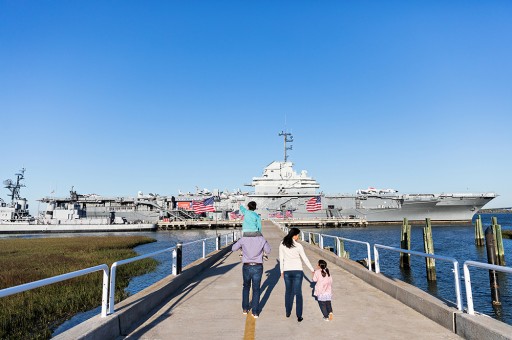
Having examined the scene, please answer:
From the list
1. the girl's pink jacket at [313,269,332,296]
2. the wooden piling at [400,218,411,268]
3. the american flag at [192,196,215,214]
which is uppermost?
the american flag at [192,196,215,214]

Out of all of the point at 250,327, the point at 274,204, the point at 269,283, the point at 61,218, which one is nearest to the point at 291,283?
the point at 250,327

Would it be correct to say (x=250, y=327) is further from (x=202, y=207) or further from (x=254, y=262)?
(x=202, y=207)

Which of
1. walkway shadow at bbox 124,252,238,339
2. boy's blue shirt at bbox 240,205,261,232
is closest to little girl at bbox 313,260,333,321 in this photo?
boy's blue shirt at bbox 240,205,261,232

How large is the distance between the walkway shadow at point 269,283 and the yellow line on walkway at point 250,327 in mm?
667

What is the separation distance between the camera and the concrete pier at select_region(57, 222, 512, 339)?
4.99m

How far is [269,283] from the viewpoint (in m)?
9.72

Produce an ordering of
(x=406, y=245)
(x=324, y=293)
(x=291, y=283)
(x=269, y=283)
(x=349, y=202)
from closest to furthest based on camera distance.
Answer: (x=324, y=293) < (x=291, y=283) < (x=269, y=283) < (x=406, y=245) < (x=349, y=202)

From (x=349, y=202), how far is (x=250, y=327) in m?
70.6

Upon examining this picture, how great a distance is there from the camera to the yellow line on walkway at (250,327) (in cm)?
507

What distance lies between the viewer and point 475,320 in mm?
4648

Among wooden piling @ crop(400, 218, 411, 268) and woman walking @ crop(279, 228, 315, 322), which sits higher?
woman walking @ crop(279, 228, 315, 322)

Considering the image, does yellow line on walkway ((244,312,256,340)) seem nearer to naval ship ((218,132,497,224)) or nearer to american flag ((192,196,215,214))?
american flag ((192,196,215,214))

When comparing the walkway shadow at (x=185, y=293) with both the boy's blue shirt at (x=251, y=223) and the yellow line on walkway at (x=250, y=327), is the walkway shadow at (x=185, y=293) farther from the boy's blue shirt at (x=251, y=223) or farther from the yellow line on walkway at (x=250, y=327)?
the boy's blue shirt at (x=251, y=223)

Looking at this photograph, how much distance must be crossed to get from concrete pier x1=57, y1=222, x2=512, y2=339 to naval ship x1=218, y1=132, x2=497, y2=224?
179 feet
